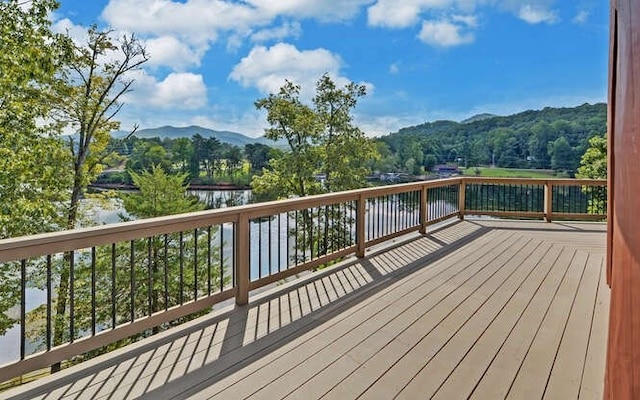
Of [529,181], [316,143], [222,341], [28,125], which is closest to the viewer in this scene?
[222,341]

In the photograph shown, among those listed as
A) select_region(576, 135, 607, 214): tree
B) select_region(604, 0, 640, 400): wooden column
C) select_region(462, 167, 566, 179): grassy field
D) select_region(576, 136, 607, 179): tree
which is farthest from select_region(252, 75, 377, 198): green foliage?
select_region(604, 0, 640, 400): wooden column

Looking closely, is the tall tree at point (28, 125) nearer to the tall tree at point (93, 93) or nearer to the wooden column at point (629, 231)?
the tall tree at point (93, 93)

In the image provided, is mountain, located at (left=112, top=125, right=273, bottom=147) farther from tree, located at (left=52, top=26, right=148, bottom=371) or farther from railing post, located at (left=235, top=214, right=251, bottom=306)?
railing post, located at (left=235, top=214, right=251, bottom=306)

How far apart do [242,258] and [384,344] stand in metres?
1.39

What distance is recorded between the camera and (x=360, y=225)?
195 inches

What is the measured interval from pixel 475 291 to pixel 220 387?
2.60 meters

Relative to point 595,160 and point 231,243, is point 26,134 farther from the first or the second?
point 595,160

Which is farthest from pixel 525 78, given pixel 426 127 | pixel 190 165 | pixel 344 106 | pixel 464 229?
pixel 464 229

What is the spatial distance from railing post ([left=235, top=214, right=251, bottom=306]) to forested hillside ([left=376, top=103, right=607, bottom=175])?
7443 millimetres

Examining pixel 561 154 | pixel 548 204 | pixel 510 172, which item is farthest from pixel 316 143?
pixel 548 204

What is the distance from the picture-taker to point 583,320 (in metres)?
3.11

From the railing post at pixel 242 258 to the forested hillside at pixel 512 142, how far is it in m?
7.44

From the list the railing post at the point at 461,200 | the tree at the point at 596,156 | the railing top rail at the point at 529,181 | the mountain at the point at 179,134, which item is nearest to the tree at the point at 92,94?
the mountain at the point at 179,134

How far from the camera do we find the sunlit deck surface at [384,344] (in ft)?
7.09
